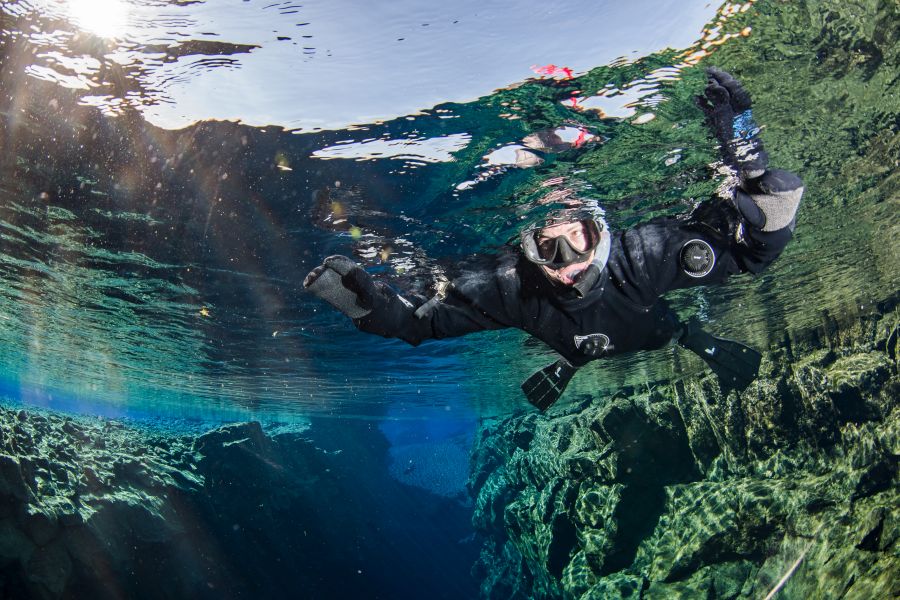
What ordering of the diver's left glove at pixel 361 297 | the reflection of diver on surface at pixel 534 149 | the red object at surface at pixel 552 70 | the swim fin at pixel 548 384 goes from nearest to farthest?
the diver's left glove at pixel 361 297
the red object at surface at pixel 552 70
the swim fin at pixel 548 384
the reflection of diver on surface at pixel 534 149

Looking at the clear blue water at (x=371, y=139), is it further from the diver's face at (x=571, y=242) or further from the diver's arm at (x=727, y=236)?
the diver's face at (x=571, y=242)

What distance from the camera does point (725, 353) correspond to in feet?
18.9

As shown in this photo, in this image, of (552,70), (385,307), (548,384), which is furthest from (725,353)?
(385,307)

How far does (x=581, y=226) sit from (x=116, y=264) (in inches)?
487

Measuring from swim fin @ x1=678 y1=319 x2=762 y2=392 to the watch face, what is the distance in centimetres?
217

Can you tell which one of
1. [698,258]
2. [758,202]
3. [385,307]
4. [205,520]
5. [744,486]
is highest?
[758,202]

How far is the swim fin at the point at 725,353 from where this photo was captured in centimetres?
571

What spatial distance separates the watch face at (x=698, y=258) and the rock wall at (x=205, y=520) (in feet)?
52.8

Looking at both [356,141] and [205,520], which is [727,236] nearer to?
[356,141]

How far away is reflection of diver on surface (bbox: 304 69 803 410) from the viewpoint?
322 cm

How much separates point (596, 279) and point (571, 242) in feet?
1.36

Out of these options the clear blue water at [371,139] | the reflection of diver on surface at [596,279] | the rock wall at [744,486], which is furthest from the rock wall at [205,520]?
Result: the reflection of diver on surface at [596,279]

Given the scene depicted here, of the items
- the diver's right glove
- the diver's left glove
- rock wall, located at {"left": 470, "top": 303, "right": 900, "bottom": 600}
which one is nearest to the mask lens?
the diver's left glove

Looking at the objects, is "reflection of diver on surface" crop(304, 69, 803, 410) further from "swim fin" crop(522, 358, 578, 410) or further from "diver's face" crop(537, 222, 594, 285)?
"swim fin" crop(522, 358, 578, 410)
